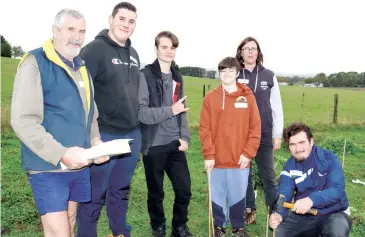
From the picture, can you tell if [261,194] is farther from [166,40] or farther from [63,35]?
[63,35]

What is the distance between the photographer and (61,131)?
11.4 ft

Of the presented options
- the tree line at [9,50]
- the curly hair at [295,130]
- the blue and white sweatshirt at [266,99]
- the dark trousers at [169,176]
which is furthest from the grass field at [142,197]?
the tree line at [9,50]

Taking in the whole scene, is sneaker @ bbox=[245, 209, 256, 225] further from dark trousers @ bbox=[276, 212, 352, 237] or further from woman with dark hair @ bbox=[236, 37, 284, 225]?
dark trousers @ bbox=[276, 212, 352, 237]

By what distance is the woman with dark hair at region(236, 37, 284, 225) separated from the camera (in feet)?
18.6

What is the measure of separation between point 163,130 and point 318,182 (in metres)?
2.01

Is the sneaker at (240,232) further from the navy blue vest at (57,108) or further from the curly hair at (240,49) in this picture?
the navy blue vest at (57,108)


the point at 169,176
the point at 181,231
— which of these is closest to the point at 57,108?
the point at 169,176

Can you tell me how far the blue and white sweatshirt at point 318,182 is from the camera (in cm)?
455

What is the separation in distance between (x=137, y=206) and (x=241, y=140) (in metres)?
2.46

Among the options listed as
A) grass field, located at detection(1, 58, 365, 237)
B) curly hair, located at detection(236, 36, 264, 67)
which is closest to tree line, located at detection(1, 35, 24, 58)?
grass field, located at detection(1, 58, 365, 237)

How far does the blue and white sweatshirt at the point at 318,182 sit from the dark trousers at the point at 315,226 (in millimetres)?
95

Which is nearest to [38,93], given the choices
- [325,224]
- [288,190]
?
[288,190]

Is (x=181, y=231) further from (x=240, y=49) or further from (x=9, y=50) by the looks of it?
(x=9, y=50)

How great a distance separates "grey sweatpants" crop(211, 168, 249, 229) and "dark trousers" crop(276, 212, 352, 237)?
0.64 meters
